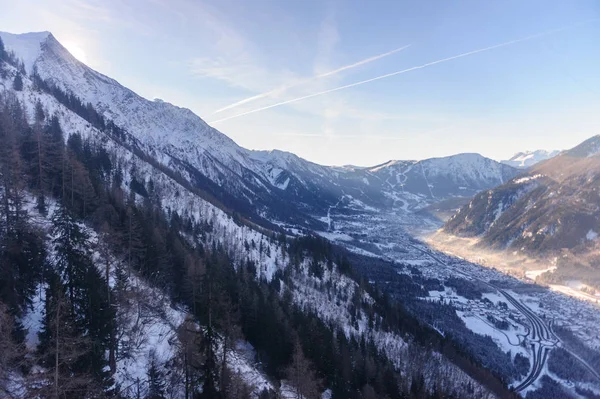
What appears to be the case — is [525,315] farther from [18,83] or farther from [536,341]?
[18,83]

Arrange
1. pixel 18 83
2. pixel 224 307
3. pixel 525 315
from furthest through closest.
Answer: pixel 525 315 → pixel 18 83 → pixel 224 307

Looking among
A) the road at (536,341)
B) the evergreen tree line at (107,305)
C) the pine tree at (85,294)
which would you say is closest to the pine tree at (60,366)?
the evergreen tree line at (107,305)

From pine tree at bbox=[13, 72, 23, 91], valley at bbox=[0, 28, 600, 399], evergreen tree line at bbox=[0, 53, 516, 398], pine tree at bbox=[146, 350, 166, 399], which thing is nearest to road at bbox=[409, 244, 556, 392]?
valley at bbox=[0, 28, 600, 399]

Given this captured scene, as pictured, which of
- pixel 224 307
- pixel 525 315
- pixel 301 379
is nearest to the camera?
pixel 301 379

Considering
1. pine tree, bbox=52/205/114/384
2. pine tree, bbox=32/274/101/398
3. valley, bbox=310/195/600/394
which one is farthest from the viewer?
valley, bbox=310/195/600/394

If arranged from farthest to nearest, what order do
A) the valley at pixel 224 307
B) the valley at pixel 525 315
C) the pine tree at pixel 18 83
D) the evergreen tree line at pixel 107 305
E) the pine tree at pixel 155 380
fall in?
the pine tree at pixel 18 83 → the valley at pixel 525 315 → the valley at pixel 224 307 → the pine tree at pixel 155 380 → the evergreen tree line at pixel 107 305

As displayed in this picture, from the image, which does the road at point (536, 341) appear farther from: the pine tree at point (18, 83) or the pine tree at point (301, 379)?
the pine tree at point (18, 83)

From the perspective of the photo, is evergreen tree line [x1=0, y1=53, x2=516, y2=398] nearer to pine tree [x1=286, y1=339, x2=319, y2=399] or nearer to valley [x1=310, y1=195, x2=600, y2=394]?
pine tree [x1=286, y1=339, x2=319, y2=399]

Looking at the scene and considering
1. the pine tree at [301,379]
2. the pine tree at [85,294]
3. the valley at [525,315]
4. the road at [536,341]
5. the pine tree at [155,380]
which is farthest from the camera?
the valley at [525,315]

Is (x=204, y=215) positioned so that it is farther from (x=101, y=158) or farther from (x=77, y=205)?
(x=77, y=205)

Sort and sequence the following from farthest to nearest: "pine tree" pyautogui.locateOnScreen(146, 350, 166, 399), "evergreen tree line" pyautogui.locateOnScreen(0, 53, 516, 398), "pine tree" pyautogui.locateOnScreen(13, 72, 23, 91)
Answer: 1. "pine tree" pyautogui.locateOnScreen(13, 72, 23, 91)
2. "pine tree" pyautogui.locateOnScreen(146, 350, 166, 399)
3. "evergreen tree line" pyautogui.locateOnScreen(0, 53, 516, 398)

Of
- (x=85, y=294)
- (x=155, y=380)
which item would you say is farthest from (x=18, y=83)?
(x=155, y=380)

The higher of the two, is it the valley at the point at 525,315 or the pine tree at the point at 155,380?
the pine tree at the point at 155,380
